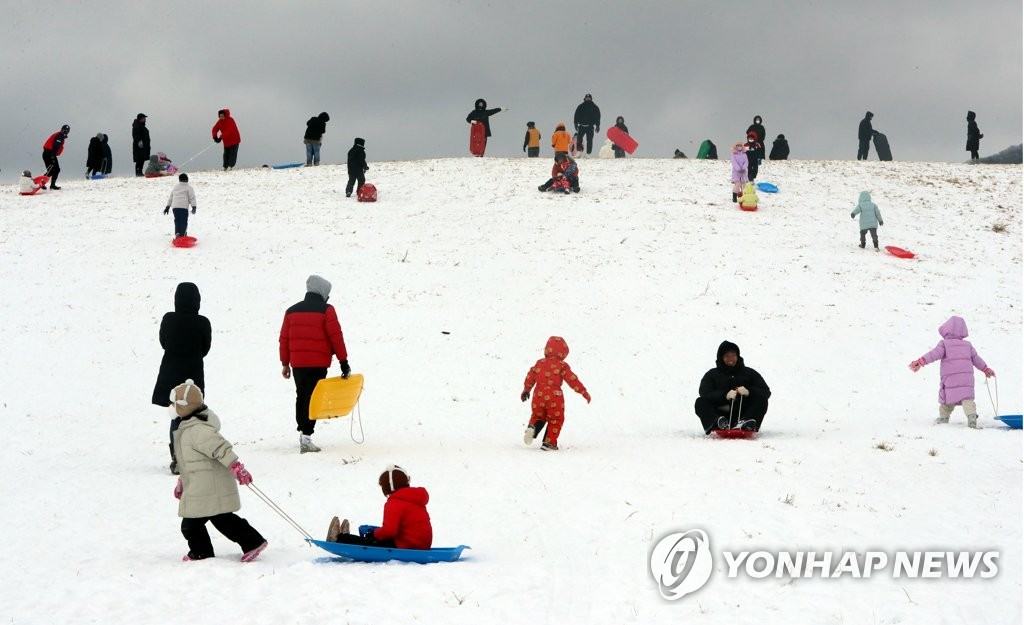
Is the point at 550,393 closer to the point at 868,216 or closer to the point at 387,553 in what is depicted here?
the point at 387,553

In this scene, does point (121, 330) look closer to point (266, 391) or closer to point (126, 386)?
point (126, 386)

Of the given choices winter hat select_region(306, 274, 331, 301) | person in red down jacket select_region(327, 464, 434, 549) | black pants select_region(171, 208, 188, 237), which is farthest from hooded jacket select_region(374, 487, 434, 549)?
black pants select_region(171, 208, 188, 237)

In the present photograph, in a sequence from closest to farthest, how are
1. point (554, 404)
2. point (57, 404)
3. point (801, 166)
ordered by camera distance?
1. point (554, 404)
2. point (57, 404)
3. point (801, 166)

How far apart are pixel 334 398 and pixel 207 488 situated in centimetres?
450

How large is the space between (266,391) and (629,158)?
28.0 m

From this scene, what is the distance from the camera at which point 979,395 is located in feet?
56.9

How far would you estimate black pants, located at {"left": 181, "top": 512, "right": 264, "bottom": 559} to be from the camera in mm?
7609

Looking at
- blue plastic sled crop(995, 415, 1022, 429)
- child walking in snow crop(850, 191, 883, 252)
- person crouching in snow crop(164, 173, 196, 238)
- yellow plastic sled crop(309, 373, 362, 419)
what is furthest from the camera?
child walking in snow crop(850, 191, 883, 252)

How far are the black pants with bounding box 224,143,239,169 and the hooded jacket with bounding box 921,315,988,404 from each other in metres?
30.9

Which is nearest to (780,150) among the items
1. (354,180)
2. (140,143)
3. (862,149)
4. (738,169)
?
(862,149)

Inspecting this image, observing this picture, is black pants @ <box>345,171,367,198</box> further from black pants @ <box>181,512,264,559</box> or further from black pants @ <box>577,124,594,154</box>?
black pants @ <box>181,512,264,559</box>

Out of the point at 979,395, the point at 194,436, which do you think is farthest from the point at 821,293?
the point at 194,436

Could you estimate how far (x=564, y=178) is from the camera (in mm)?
33406

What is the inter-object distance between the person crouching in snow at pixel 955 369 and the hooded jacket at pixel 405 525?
31.1 ft
